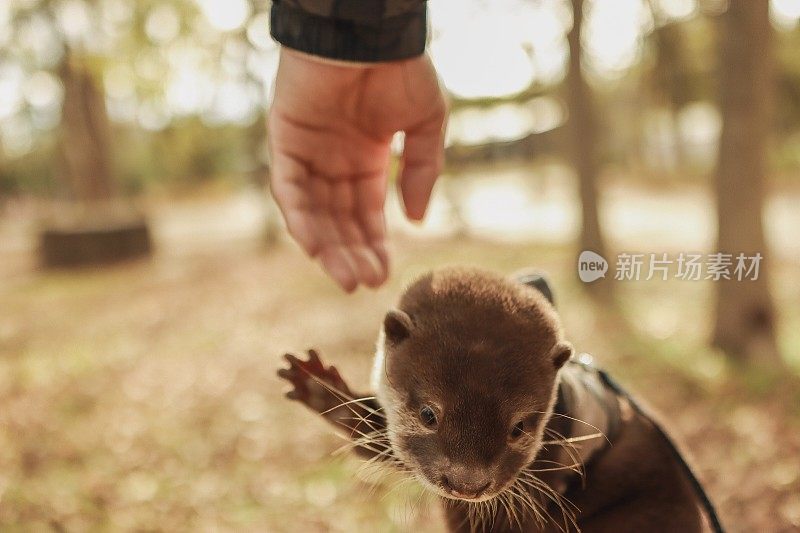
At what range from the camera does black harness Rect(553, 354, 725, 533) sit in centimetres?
190

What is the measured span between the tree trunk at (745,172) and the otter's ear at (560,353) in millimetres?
4770

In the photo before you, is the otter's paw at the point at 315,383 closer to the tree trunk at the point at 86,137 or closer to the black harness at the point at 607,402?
the black harness at the point at 607,402

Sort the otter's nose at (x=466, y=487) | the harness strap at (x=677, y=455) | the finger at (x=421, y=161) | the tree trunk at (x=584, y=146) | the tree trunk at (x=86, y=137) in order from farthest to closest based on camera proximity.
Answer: the tree trunk at (x=86, y=137), the tree trunk at (x=584, y=146), the finger at (x=421, y=161), the harness strap at (x=677, y=455), the otter's nose at (x=466, y=487)

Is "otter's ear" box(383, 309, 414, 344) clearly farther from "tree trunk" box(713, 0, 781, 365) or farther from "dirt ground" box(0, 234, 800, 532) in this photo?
"tree trunk" box(713, 0, 781, 365)

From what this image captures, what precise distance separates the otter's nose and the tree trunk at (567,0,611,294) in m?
6.91

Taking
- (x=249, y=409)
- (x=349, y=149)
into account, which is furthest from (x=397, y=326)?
(x=249, y=409)

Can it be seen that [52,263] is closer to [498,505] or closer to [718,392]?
[718,392]

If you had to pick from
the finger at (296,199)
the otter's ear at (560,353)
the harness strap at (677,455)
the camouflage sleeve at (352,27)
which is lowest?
the harness strap at (677,455)

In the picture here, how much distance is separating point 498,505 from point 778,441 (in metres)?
3.47

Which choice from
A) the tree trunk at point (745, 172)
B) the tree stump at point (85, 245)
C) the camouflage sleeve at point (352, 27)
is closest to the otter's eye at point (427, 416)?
the camouflage sleeve at point (352, 27)

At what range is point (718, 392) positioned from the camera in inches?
215

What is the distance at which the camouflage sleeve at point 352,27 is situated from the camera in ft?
6.64

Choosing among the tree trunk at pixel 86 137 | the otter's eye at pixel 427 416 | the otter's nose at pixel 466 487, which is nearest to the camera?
the otter's nose at pixel 466 487

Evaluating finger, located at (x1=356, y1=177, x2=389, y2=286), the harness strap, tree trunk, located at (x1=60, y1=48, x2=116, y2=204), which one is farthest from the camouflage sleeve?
tree trunk, located at (x1=60, y1=48, x2=116, y2=204)
